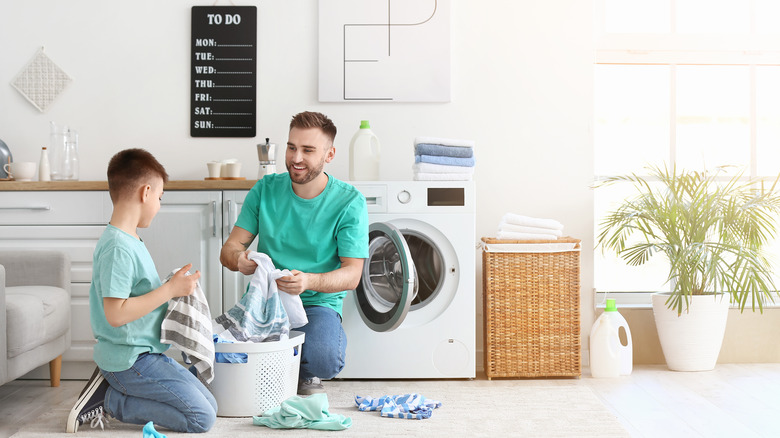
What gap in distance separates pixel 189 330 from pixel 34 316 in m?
0.87

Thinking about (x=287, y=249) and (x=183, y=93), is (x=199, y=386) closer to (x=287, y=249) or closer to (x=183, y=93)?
(x=287, y=249)

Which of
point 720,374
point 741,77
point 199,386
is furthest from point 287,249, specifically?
point 741,77

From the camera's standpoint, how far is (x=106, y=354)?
2.21 metres

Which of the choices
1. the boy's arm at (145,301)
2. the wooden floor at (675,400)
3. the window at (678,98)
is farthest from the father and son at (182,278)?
the window at (678,98)

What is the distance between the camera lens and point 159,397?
2.23m

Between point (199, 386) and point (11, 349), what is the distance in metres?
0.78

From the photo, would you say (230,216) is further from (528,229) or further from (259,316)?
(528,229)

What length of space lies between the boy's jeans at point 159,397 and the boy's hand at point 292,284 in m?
0.44

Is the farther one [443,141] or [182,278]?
[443,141]

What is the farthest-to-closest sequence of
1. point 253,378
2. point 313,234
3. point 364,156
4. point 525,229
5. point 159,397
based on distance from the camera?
point 364,156, point 525,229, point 313,234, point 253,378, point 159,397

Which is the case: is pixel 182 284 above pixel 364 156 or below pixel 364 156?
below

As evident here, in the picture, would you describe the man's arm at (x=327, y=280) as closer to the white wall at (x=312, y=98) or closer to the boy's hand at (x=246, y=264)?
the boy's hand at (x=246, y=264)

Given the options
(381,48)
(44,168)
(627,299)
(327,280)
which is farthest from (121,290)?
(627,299)

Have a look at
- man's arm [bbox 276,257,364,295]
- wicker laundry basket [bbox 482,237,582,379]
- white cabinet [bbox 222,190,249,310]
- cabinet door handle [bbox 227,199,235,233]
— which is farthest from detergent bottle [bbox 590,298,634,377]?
cabinet door handle [bbox 227,199,235,233]
